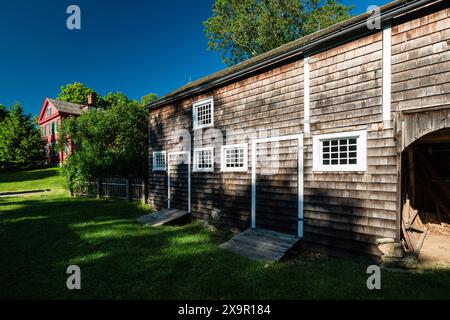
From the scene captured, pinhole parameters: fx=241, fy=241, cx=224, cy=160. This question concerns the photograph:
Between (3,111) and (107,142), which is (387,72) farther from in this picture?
(3,111)

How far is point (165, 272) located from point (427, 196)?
10.2 m

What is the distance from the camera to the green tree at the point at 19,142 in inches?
1251

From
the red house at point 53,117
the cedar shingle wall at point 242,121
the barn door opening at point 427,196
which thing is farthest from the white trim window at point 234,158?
the red house at point 53,117

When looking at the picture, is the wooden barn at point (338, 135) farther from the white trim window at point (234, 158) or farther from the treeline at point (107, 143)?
the treeline at point (107, 143)

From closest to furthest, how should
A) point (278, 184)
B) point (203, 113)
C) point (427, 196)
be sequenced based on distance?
point (278, 184), point (427, 196), point (203, 113)

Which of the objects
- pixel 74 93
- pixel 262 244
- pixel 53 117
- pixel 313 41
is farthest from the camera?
pixel 74 93

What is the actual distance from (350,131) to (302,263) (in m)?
3.36

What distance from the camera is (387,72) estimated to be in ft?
17.7

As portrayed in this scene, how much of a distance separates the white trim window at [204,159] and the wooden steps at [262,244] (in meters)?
3.11

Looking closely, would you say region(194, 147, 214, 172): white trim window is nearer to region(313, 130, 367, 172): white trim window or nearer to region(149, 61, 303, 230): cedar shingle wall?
region(149, 61, 303, 230): cedar shingle wall

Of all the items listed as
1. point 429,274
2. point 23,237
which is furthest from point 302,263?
point 23,237

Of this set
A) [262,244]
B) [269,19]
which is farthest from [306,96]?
[269,19]

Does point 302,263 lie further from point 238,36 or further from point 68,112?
point 68,112
